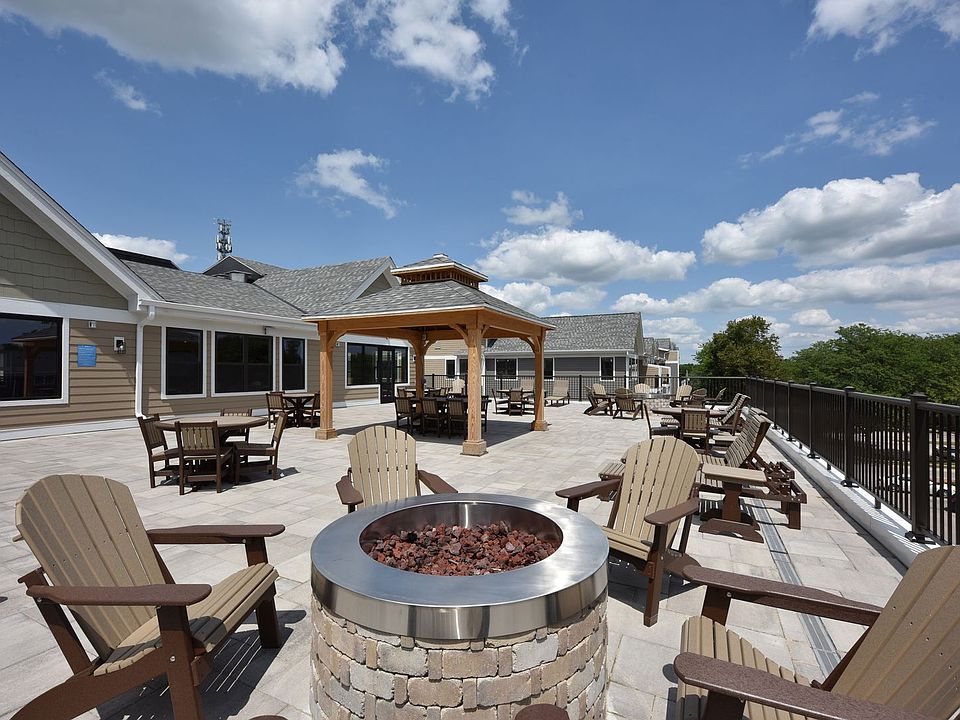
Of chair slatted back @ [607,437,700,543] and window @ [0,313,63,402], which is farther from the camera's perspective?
window @ [0,313,63,402]

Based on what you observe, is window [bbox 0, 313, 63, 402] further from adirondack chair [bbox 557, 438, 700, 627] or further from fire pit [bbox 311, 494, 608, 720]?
adirondack chair [bbox 557, 438, 700, 627]

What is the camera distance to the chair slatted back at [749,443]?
4887 millimetres

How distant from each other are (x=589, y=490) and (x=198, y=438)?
5162mm

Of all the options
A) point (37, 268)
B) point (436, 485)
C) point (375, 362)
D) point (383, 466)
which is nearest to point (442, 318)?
point (383, 466)

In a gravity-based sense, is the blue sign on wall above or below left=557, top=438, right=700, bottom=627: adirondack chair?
above

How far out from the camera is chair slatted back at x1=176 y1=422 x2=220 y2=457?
224 inches

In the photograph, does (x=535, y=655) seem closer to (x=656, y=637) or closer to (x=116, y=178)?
(x=656, y=637)

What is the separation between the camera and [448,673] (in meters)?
1.40

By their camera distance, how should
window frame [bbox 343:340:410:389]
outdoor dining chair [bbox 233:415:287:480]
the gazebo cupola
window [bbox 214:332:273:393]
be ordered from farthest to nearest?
1. window frame [bbox 343:340:410:389]
2. window [bbox 214:332:273:393]
3. the gazebo cupola
4. outdoor dining chair [bbox 233:415:287:480]

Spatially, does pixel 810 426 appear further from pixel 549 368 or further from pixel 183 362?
pixel 549 368

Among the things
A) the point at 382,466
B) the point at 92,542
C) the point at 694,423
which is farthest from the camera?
the point at 694,423

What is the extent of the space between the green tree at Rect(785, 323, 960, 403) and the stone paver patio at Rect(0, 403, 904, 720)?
24637mm

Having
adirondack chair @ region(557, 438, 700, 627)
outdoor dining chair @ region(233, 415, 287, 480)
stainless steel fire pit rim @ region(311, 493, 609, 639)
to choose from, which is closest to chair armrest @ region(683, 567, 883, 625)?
stainless steel fire pit rim @ region(311, 493, 609, 639)

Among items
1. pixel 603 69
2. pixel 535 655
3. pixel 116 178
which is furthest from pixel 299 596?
pixel 116 178
